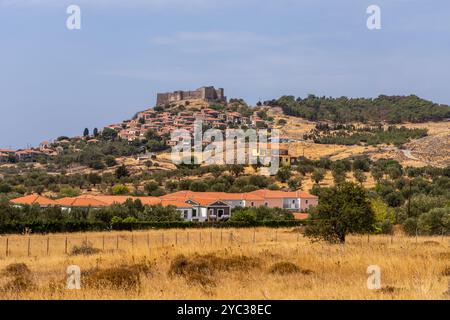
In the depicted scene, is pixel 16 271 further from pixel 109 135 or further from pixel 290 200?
pixel 109 135

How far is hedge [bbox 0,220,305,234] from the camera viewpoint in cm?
4666

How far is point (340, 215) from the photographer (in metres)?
34.7

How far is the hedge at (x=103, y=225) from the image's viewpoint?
4666cm

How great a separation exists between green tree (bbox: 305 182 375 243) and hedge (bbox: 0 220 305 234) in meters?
20.2

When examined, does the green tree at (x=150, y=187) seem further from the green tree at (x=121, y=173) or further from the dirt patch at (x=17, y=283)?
the dirt patch at (x=17, y=283)

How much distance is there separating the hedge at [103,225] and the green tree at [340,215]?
2022 cm

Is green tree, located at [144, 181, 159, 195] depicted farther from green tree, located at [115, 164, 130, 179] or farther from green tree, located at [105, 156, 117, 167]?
green tree, located at [105, 156, 117, 167]

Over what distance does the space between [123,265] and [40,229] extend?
29831 millimetres

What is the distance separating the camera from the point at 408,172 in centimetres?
9588

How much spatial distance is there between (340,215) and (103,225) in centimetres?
2506

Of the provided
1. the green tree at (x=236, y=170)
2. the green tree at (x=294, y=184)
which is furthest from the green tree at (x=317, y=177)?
the green tree at (x=236, y=170)
